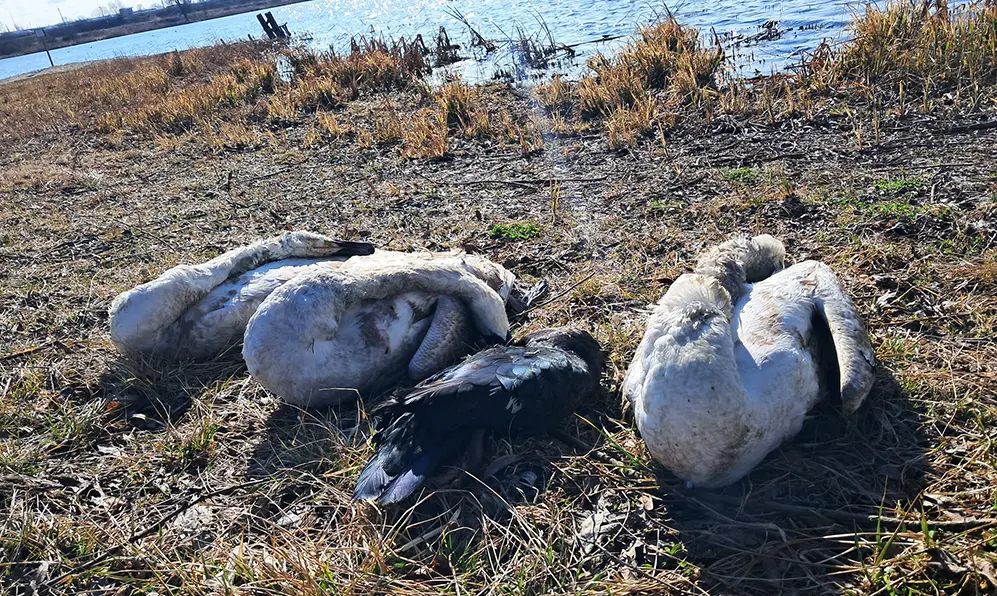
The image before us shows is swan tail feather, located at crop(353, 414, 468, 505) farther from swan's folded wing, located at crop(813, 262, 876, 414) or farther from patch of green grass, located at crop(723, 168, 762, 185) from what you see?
patch of green grass, located at crop(723, 168, 762, 185)

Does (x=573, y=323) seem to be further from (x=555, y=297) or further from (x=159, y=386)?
(x=159, y=386)

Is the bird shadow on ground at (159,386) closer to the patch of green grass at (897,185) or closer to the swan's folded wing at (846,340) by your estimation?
the swan's folded wing at (846,340)

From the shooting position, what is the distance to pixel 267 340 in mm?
3559

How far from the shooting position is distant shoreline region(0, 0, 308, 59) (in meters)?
60.8

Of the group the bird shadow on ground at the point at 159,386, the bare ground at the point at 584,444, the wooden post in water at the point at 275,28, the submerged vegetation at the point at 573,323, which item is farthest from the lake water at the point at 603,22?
the bird shadow on ground at the point at 159,386

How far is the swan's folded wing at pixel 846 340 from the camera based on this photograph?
2775 millimetres

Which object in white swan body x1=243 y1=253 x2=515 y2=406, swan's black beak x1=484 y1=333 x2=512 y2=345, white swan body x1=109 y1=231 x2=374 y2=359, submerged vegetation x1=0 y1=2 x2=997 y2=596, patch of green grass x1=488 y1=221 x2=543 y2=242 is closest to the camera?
submerged vegetation x1=0 y1=2 x2=997 y2=596

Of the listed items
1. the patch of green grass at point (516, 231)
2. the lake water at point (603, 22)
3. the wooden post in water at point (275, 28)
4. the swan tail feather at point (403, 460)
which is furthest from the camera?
the wooden post in water at point (275, 28)

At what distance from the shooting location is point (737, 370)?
8.73ft

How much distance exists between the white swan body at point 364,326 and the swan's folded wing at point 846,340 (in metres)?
1.77

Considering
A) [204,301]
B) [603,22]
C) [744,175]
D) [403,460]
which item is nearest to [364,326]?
[403,460]

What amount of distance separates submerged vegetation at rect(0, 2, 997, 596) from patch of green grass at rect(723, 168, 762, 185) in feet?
0.17

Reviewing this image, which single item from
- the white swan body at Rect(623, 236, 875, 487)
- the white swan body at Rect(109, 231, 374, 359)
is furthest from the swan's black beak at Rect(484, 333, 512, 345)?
the white swan body at Rect(109, 231, 374, 359)

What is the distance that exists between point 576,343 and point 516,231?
2.56 m
